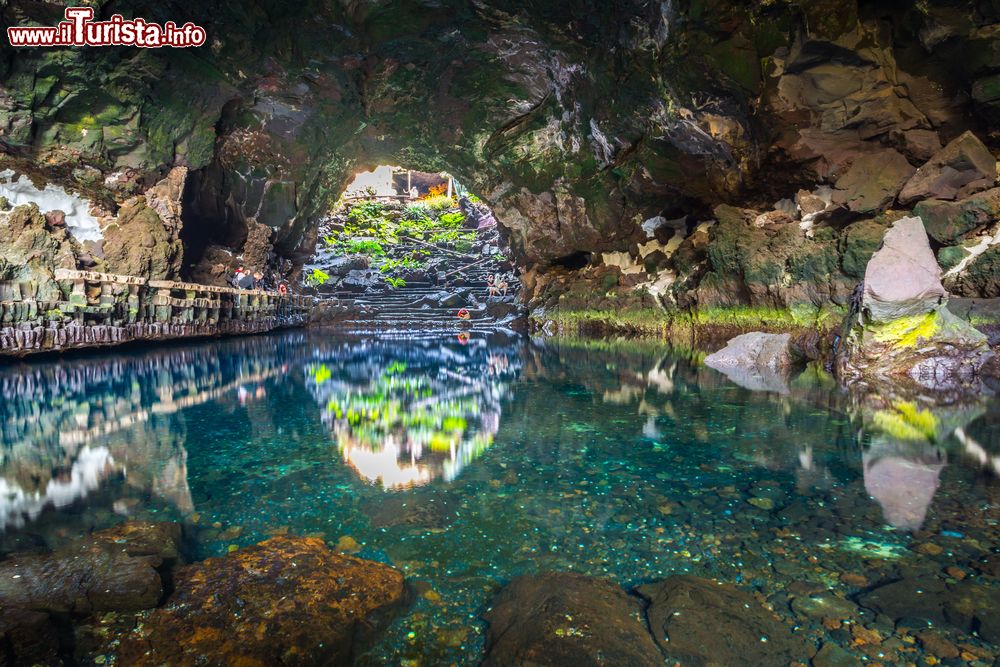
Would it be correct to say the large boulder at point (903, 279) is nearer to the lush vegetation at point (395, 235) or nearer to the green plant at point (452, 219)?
the lush vegetation at point (395, 235)

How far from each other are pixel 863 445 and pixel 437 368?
671 cm

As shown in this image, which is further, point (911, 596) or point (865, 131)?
point (865, 131)

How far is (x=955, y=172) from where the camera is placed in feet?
29.2

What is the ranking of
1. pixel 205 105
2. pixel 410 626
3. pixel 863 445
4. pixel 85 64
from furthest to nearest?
pixel 205 105
pixel 85 64
pixel 863 445
pixel 410 626

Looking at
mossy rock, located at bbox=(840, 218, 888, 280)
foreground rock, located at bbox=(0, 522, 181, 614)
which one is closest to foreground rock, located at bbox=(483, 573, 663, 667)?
foreground rock, located at bbox=(0, 522, 181, 614)

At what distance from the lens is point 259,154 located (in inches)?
665

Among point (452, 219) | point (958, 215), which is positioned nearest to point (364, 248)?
point (452, 219)

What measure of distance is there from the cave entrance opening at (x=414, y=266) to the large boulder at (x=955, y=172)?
16605 millimetres

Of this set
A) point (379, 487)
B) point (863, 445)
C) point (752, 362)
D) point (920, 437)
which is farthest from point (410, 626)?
point (752, 362)

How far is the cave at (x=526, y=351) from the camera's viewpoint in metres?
1.87

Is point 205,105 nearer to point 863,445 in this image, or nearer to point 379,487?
point 379,487

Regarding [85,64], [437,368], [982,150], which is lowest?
[437,368]

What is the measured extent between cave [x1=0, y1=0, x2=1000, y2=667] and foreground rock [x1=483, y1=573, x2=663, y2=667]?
2cm

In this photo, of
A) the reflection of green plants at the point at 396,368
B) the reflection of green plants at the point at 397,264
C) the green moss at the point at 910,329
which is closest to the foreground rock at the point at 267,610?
the reflection of green plants at the point at 396,368
